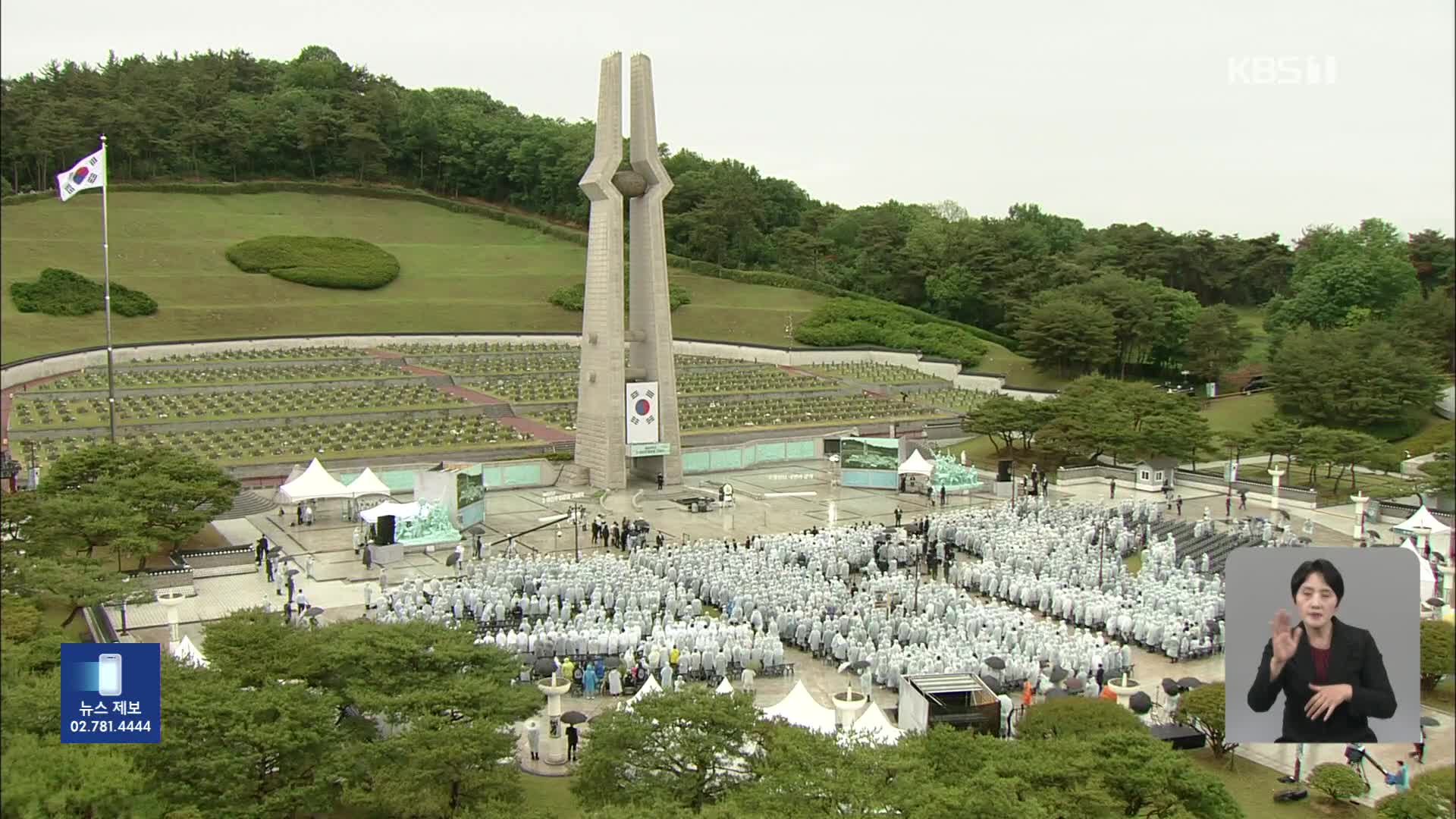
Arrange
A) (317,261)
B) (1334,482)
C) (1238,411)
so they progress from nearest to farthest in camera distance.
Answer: (1334,482) < (1238,411) < (317,261)

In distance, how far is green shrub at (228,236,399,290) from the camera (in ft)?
226

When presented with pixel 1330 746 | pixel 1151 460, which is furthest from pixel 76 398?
pixel 1330 746

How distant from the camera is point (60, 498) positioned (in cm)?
2492

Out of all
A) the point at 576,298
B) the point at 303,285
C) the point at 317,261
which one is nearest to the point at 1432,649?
the point at 576,298

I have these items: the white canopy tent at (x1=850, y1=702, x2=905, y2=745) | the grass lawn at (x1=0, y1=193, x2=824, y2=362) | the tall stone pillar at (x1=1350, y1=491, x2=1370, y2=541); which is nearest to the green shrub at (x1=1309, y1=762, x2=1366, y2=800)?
the white canopy tent at (x1=850, y1=702, x2=905, y2=745)

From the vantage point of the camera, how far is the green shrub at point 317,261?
68875mm

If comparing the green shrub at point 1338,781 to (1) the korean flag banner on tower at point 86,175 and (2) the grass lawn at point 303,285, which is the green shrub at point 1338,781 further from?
(2) the grass lawn at point 303,285

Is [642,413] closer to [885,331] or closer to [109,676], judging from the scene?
[109,676]

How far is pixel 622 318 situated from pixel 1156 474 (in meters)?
18.7

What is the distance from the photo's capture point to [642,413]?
3897 cm

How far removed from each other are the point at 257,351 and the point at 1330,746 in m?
49.6

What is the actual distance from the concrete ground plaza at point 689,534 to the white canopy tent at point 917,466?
0.82 meters
